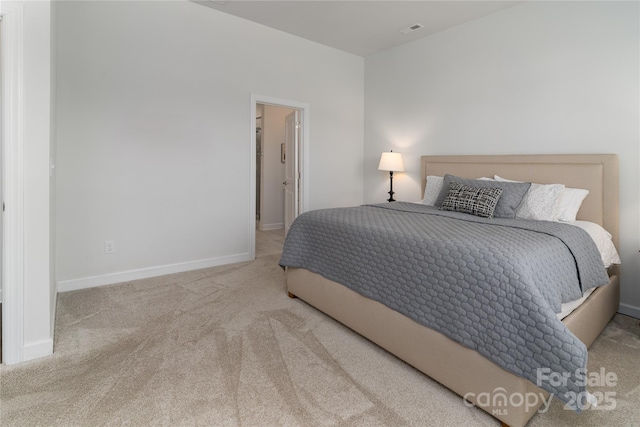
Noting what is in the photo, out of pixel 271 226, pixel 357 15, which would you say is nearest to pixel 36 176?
pixel 357 15

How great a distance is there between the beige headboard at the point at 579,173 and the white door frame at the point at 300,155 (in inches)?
80.7

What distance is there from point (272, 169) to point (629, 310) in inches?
205

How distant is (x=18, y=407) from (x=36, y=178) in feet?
3.80

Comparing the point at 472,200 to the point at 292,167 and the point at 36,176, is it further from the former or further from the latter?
the point at 36,176

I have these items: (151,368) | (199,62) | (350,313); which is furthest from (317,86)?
(151,368)

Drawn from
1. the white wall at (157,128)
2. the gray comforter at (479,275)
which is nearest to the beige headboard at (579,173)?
the gray comforter at (479,275)

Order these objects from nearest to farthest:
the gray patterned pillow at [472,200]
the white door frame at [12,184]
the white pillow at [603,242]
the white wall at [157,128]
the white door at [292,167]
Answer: the white door frame at [12,184] < the white pillow at [603,242] < the gray patterned pillow at [472,200] < the white wall at [157,128] < the white door at [292,167]

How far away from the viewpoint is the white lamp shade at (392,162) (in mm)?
4380

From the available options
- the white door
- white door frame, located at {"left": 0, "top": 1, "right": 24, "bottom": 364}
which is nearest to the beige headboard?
the white door

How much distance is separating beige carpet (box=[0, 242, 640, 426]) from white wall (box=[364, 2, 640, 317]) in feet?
4.81

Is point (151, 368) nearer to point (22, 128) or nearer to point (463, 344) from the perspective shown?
point (22, 128)

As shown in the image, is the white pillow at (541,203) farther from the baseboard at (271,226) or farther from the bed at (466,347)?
the baseboard at (271,226)

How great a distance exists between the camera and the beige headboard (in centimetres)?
277

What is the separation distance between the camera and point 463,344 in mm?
1606
